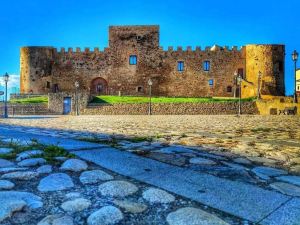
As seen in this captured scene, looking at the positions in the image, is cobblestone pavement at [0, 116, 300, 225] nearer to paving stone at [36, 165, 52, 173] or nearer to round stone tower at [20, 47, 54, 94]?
paving stone at [36, 165, 52, 173]

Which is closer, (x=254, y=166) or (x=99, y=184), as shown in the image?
(x=99, y=184)

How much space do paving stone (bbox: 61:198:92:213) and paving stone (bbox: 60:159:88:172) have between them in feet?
2.70

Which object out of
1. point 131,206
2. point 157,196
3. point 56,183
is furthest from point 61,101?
point 131,206

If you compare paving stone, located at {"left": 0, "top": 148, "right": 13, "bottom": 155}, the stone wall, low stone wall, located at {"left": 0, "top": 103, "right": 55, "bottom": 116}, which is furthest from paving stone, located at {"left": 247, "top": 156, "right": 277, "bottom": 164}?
low stone wall, located at {"left": 0, "top": 103, "right": 55, "bottom": 116}

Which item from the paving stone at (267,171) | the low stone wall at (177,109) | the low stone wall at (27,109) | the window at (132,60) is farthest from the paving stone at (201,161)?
the window at (132,60)

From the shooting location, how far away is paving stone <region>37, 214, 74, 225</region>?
194cm

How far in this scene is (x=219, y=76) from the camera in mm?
43844

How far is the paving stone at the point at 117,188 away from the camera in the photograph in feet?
8.15

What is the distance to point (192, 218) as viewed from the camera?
2057 mm

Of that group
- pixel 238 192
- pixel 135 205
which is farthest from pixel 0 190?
pixel 238 192

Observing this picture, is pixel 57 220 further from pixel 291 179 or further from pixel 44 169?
pixel 291 179

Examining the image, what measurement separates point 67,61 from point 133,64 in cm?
870

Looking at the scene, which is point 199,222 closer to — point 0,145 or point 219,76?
point 0,145

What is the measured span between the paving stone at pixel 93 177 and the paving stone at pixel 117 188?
143mm
